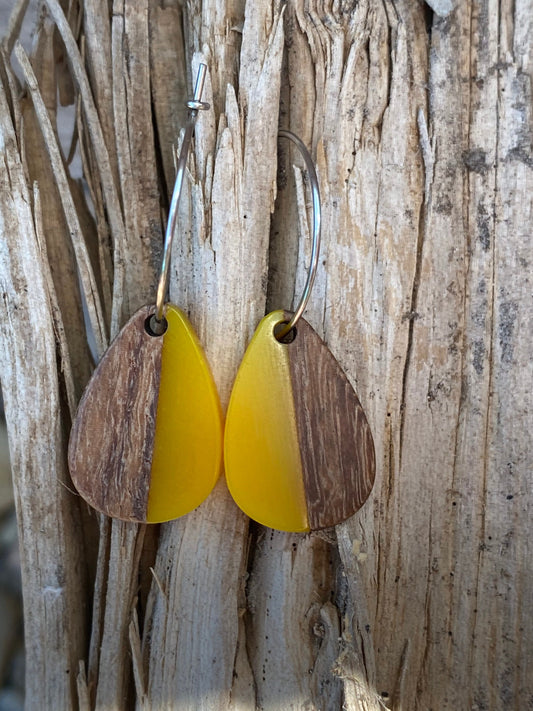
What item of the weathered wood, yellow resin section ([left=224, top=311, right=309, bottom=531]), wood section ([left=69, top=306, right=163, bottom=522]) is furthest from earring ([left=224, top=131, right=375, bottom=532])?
the weathered wood

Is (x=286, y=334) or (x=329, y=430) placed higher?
(x=286, y=334)

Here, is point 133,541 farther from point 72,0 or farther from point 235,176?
point 72,0

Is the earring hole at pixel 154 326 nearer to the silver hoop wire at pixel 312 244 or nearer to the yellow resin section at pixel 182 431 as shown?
the yellow resin section at pixel 182 431

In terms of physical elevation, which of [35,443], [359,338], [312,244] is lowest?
[35,443]

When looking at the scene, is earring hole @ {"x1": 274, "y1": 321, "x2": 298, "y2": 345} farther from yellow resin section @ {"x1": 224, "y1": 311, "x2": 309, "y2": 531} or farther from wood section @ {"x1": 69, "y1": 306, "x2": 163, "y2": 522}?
wood section @ {"x1": 69, "y1": 306, "x2": 163, "y2": 522}

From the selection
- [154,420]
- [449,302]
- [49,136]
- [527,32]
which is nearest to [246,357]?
[154,420]

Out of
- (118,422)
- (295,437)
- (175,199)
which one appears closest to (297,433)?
(295,437)

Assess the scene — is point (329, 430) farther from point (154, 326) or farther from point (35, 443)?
point (35, 443)

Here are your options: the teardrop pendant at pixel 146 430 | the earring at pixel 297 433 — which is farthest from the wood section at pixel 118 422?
the earring at pixel 297 433
